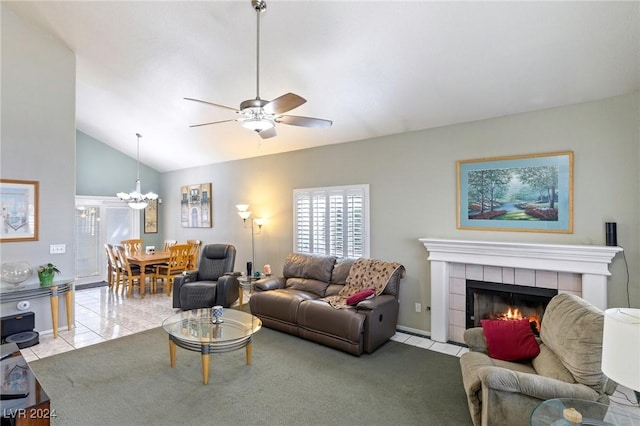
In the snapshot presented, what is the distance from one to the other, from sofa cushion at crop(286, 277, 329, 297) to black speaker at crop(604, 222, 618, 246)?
3268 mm

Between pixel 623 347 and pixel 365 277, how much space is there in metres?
3.13

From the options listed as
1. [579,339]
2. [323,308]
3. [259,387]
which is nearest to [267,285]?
→ [323,308]

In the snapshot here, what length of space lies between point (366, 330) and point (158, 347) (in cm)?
250

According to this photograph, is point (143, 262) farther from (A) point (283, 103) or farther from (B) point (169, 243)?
(A) point (283, 103)

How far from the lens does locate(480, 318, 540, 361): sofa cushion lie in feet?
8.54

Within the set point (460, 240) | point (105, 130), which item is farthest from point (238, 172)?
point (460, 240)

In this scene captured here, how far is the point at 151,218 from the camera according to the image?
346 inches

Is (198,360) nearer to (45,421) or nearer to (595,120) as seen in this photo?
(45,421)

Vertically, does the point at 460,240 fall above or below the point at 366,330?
above

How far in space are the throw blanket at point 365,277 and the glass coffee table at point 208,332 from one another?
1.13 meters

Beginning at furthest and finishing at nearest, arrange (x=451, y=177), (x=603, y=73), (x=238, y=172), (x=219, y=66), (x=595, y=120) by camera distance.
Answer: (x=238, y=172), (x=451, y=177), (x=219, y=66), (x=595, y=120), (x=603, y=73)

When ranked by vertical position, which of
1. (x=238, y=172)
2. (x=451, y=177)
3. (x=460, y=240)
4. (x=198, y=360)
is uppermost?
(x=238, y=172)

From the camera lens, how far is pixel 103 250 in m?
7.87

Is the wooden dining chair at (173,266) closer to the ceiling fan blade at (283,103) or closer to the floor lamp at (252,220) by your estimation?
the floor lamp at (252,220)
